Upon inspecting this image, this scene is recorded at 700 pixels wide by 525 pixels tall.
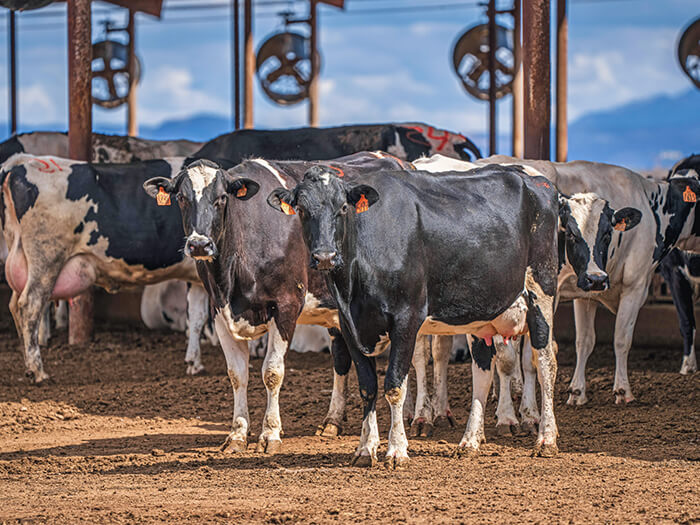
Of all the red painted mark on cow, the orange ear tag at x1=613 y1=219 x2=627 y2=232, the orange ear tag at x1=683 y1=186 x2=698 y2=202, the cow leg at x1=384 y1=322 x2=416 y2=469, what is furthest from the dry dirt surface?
the red painted mark on cow

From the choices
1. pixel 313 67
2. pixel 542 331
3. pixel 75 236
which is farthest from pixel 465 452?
pixel 313 67

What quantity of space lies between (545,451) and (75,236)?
569 centimetres

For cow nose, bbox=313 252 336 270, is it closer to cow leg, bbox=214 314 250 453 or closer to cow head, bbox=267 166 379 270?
cow head, bbox=267 166 379 270

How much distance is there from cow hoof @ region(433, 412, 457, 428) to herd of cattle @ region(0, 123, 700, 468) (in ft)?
0.14

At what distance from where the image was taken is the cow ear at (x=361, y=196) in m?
6.17

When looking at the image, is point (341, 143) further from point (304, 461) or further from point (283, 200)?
point (304, 461)

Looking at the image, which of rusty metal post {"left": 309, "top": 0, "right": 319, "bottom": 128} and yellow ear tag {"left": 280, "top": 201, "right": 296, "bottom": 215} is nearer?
yellow ear tag {"left": 280, "top": 201, "right": 296, "bottom": 215}

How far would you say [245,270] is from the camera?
7.12 meters

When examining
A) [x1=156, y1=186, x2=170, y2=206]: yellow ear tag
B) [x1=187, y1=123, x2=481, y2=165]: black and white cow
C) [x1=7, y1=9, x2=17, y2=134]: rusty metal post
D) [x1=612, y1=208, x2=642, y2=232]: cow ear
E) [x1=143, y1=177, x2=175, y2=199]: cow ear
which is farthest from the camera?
[x1=7, y1=9, x2=17, y2=134]: rusty metal post

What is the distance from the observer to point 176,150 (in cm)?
1498

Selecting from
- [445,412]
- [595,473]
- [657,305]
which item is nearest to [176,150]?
[657,305]

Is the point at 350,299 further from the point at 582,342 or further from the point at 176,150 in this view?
the point at 176,150

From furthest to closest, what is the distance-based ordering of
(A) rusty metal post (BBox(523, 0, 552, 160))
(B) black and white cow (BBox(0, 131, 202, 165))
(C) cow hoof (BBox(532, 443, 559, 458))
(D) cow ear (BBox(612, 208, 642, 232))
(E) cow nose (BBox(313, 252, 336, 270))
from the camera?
1. (B) black and white cow (BBox(0, 131, 202, 165))
2. (A) rusty metal post (BBox(523, 0, 552, 160))
3. (D) cow ear (BBox(612, 208, 642, 232))
4. (C) cow hoof (BBox(532, 443, 559, 458))
5. (E) cow nose (BBox(313, 252, 336, 270))

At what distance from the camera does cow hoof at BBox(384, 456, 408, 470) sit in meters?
6.18
